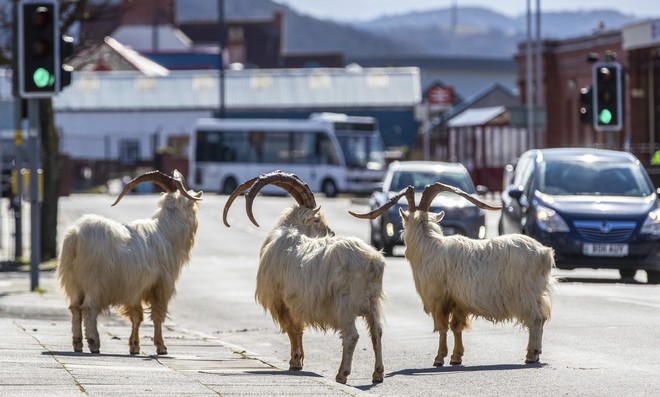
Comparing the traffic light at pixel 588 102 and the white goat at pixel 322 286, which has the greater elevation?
the traffic light at pixel 588 102

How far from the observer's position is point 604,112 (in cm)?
2886

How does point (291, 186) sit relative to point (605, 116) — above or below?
below

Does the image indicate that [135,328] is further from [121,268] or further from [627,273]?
[627,273]

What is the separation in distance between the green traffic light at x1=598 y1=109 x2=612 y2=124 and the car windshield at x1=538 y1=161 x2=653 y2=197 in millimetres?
6647

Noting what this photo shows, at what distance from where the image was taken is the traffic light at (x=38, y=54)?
1922 centimetres

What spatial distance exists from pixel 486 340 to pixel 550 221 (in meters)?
7.00

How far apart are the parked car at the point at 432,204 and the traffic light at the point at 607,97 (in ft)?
8.90

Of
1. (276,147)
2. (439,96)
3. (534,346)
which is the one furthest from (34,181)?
(439,96)

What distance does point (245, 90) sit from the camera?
8938cm

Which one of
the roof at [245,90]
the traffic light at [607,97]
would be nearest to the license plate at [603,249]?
the traffic light at [607,97]

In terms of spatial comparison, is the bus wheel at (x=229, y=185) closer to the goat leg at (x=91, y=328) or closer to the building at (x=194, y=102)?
the building at (x=194, y=102)

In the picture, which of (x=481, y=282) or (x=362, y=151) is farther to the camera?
(x=362, y=151)

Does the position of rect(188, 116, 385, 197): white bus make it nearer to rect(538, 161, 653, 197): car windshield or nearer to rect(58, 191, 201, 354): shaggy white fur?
rect(538, 161, 653, 197): car windshield

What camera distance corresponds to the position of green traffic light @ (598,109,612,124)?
28.8 metres
